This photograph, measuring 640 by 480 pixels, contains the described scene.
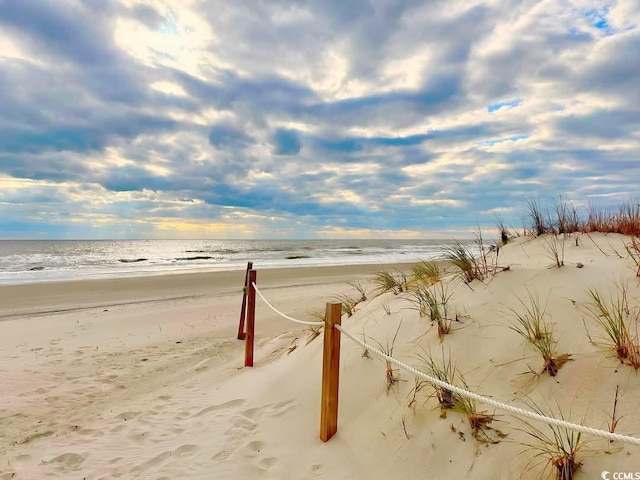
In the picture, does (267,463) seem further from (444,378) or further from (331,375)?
(444,378)

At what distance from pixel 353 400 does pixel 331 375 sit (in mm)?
591

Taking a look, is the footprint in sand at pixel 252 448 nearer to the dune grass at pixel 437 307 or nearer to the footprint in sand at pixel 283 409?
the footprint in sand at pixel 283 409

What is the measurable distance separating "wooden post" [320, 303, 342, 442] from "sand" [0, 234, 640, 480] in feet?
0.42

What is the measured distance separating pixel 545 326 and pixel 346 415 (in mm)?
1860

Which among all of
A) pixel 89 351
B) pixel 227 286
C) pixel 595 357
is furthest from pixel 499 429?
pixel 227 286

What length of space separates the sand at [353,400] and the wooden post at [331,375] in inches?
5.0

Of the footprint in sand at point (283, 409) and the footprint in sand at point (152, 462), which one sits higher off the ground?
the footprint in sand at point (283, 409)

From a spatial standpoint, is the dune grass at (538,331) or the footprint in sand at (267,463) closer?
the dune grass at (538,331)

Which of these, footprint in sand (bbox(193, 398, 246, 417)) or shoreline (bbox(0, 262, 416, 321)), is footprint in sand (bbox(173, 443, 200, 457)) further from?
shoreline (bbox(0, 262, 416, 321))

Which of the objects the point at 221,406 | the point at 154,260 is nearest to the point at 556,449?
the point at 221,406

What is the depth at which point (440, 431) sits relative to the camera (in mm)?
2830

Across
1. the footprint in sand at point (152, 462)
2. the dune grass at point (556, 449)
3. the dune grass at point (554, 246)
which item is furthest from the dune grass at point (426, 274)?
the footprint in sand at point (152, 462)

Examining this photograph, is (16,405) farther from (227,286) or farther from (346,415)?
(227,286)

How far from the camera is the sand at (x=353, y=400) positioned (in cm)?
261
